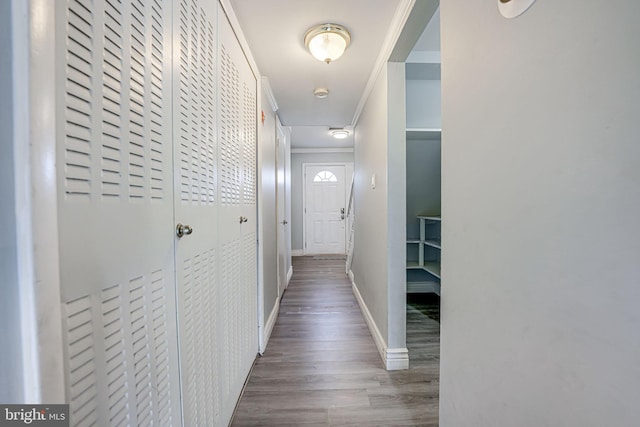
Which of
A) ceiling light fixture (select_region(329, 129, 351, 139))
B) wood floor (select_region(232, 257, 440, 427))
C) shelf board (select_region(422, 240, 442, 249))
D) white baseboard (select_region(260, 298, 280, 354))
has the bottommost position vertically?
wood floor (select_region(232, 257, 440, 427))

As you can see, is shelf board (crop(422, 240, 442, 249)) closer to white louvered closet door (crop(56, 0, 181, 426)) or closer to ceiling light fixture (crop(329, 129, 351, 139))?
ceiling light fixture (crop(329, 129, 351, 139))

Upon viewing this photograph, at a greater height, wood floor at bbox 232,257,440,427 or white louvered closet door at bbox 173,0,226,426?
white louvered closet door at bbox 173,0,226,426

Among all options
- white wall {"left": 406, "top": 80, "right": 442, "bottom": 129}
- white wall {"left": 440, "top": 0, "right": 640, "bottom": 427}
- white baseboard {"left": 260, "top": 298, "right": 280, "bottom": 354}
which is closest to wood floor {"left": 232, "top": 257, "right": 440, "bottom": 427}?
white baseboard {"left": 260, "top": 298, "right": 280, "bottom": 354}

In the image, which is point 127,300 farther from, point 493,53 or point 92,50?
point 493,53

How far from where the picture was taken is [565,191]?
19.3 inches

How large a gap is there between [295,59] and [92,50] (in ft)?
5.17

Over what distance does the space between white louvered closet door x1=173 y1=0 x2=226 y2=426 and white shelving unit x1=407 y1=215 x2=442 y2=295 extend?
228 cm

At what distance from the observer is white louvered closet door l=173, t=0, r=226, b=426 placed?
32.2 inches

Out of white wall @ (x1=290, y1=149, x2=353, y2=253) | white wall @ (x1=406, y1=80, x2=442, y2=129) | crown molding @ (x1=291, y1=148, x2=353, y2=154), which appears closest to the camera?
white wall @ (x1=406, y1=80, x2=442, y2=129)

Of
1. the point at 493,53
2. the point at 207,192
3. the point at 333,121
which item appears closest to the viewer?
the point at 493,53

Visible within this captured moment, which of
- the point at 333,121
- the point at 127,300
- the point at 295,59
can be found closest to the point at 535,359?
the point at 127,300

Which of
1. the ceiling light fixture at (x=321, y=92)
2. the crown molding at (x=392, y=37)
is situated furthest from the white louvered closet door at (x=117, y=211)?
the ceiling light fixture at (x=321, y=92)

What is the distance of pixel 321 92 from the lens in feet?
7.52

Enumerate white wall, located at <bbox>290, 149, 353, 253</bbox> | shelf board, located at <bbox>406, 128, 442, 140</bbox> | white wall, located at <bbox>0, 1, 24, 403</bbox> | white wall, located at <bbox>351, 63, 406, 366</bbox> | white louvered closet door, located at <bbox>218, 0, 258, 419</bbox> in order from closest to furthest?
white wall, located at <bbox>0, 1, 24, 403</bbox> < white louvered closet door, located at <bbox>218, 0, 258, 419</bbox> < white wall, located at <bbox>351, 63, 406, 366</bbox> < shelf board, located at <bbox>406, 128, 442, 140</bbox> < white wall, located at <bbox>290, 149, 353, 253</bbox>
